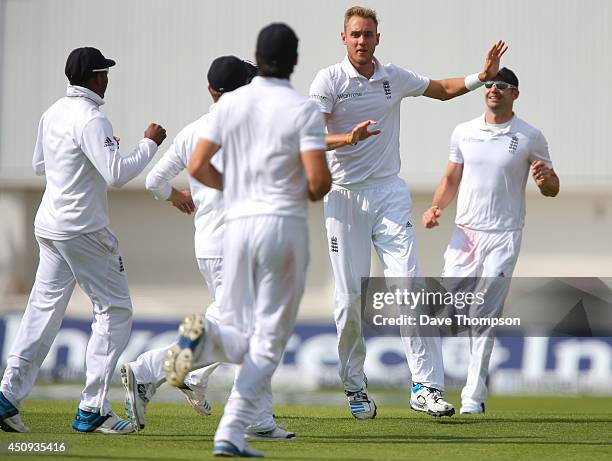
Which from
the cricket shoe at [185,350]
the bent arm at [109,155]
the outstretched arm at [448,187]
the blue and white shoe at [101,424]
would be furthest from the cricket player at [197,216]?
the outstretched arm at [448,187]

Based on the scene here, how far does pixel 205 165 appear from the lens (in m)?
6.30

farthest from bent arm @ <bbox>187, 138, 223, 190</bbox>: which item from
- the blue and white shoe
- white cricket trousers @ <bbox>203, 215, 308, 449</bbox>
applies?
A: the blue and white shoe

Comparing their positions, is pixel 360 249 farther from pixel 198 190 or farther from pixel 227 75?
pixel 227 75

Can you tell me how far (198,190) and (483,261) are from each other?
258 centimetres

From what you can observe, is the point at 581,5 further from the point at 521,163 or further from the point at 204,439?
the point at 204,439

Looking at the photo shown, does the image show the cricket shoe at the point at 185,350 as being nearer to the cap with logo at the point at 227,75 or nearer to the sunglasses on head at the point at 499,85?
the cap with logo at the point at 227,75

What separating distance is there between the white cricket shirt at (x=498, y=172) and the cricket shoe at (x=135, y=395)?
3250 millimetres

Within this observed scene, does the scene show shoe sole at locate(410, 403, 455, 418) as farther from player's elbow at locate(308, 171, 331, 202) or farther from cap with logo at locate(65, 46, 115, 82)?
cap with logo at locate(65, 46, 115, 82)

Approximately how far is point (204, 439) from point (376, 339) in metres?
6.58

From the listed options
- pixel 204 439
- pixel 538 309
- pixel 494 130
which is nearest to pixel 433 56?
pixel 538 309

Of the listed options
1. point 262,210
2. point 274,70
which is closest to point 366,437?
point 262,210

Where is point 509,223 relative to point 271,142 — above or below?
below

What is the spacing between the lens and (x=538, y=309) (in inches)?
569

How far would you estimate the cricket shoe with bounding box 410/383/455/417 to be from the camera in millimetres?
8430
